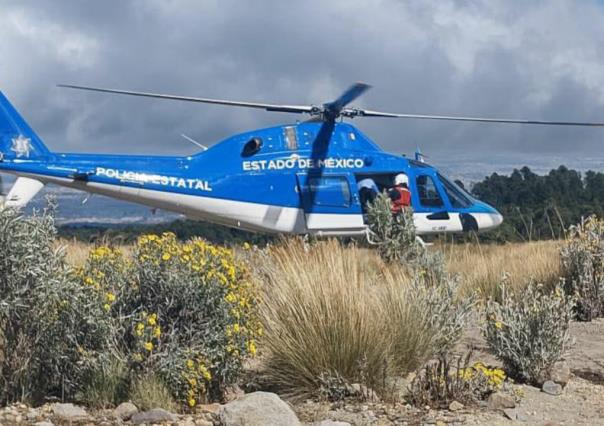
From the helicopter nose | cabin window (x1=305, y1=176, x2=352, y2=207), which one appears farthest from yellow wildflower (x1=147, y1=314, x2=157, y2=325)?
the helicopter nose

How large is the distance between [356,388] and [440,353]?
40.8 inches

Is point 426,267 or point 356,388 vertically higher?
point 426,267

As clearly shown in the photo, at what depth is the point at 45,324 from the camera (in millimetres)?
5719

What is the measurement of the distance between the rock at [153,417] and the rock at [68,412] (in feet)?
1.12

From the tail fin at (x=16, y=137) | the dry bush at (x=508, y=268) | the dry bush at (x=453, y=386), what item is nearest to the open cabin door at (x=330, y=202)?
the dry bush at (x=508, y=268)

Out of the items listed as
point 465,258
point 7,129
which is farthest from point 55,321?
point 7,129

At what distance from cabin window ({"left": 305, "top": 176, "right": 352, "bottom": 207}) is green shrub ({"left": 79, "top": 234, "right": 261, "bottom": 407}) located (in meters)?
9.68

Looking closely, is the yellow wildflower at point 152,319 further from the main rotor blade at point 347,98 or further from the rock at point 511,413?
the main rotor blade at point 347,98

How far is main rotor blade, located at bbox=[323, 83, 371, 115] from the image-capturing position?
45.4 feet

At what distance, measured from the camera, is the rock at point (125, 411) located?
546 cm

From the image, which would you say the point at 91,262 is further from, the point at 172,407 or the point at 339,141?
the point at 339,141

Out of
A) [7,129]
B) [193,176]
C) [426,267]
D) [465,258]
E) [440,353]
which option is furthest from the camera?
[7,129]

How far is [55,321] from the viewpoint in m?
5.75

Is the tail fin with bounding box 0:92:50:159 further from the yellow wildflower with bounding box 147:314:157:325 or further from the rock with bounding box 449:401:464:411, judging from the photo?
the rock with bounding box 449:401:464:411
